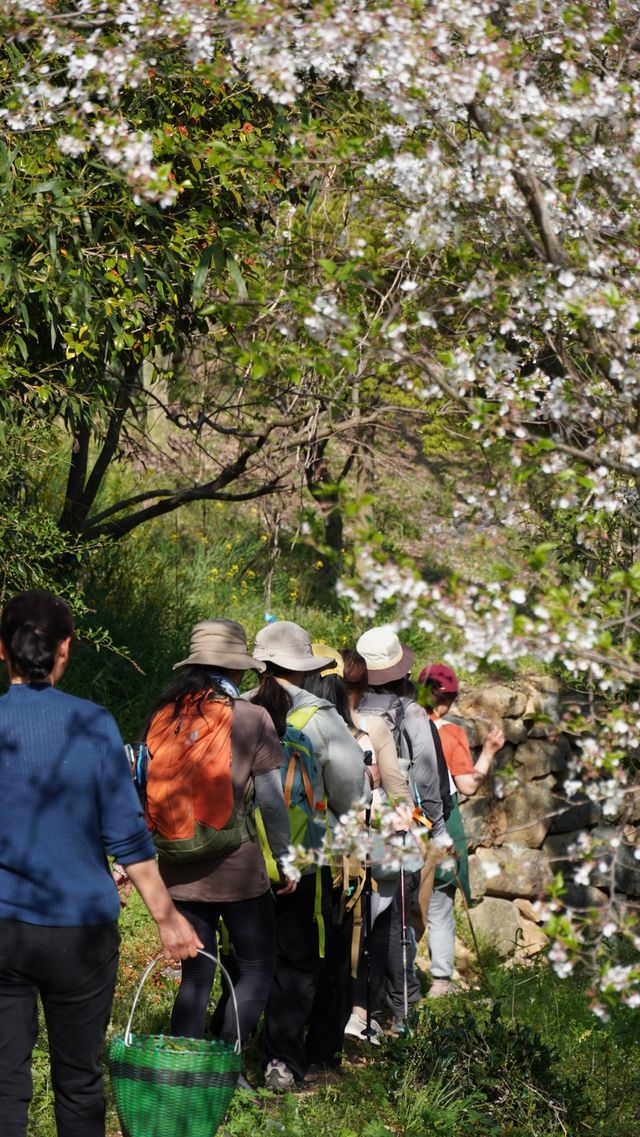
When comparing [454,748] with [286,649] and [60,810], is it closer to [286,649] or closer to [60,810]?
[286,649]

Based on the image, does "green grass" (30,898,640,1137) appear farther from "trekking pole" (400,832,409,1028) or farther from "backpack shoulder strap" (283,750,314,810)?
"backpack shoulder strap" (283,750,314,810)

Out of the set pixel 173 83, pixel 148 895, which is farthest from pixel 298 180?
pixel 148 895

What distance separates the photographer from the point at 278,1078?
5008 mm

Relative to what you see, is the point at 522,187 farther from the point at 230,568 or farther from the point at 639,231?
the point at 230,568

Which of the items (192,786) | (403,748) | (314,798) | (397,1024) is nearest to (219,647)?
(192,786)

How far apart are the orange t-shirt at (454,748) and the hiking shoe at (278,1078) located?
2.04m

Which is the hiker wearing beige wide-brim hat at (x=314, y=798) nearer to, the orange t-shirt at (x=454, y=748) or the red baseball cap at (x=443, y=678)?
the red baseball cap at (x=443, y=678)

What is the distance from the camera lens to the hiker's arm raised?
343 centimetres

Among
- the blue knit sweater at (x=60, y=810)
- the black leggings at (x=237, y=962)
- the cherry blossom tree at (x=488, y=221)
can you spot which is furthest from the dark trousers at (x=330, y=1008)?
the blue knit sweater at (x=60, y=810)

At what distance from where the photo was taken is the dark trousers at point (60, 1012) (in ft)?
10.7

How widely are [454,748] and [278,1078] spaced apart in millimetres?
2155

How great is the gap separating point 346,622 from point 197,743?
7.23 meters

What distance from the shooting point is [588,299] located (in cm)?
334

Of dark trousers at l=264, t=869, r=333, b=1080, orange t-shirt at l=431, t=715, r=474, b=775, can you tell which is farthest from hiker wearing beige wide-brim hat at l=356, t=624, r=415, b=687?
dark trousers at l=264, t=869, r=333, b=1080
